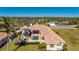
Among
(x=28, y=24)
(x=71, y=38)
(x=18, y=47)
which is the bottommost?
(x=18, y=47)

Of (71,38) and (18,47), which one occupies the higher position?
(71,38)

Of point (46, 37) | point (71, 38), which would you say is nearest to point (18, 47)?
point (46, 37)

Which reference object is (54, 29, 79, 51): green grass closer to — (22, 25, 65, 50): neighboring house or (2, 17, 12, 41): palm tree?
(22, 25, 65, 50): neighboring house

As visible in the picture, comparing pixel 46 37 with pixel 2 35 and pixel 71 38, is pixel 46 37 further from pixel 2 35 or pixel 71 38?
pixel 2 35

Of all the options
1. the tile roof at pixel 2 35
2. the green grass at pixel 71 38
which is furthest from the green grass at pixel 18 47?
the green grass at pixel 71 38

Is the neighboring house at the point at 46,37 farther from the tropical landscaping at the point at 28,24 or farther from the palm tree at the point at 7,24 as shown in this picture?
the palm tree at the point at 7,24
